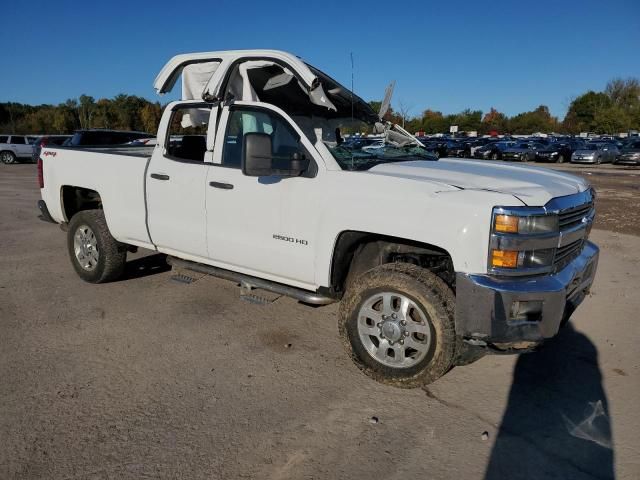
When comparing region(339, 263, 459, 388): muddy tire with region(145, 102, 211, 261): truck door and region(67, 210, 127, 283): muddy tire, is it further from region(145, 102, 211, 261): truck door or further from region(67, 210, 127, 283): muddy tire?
region(67, 210, 127, 283): muddy tire

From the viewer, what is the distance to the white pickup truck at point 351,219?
121 inches

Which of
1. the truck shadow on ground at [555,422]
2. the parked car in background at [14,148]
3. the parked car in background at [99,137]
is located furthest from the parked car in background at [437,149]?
the parked car in background at [14,148]

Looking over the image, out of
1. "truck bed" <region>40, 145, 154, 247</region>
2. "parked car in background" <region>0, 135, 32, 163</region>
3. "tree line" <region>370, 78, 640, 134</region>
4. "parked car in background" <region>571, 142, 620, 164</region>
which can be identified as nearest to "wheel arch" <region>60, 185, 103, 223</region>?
"truck bed" <region>40, 145, 154, 247</region>

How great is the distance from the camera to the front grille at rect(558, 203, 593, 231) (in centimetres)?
325

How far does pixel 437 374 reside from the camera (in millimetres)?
3332

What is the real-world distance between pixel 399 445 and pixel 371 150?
8.64 feet

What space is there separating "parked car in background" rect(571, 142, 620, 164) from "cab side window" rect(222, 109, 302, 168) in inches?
1241

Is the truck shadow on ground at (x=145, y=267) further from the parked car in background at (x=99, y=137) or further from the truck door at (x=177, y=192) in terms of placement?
the parked car in background at (x=99, y=137)

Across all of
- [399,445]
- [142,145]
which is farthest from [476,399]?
[142,145]

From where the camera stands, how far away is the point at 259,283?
164 inches

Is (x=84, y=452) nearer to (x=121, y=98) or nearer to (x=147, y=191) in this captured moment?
(x=147, y=191)

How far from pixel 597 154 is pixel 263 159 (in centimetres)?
3283

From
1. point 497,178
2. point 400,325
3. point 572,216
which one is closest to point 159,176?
point 400,325

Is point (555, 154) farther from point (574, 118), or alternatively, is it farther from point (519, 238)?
point (574, 118)
